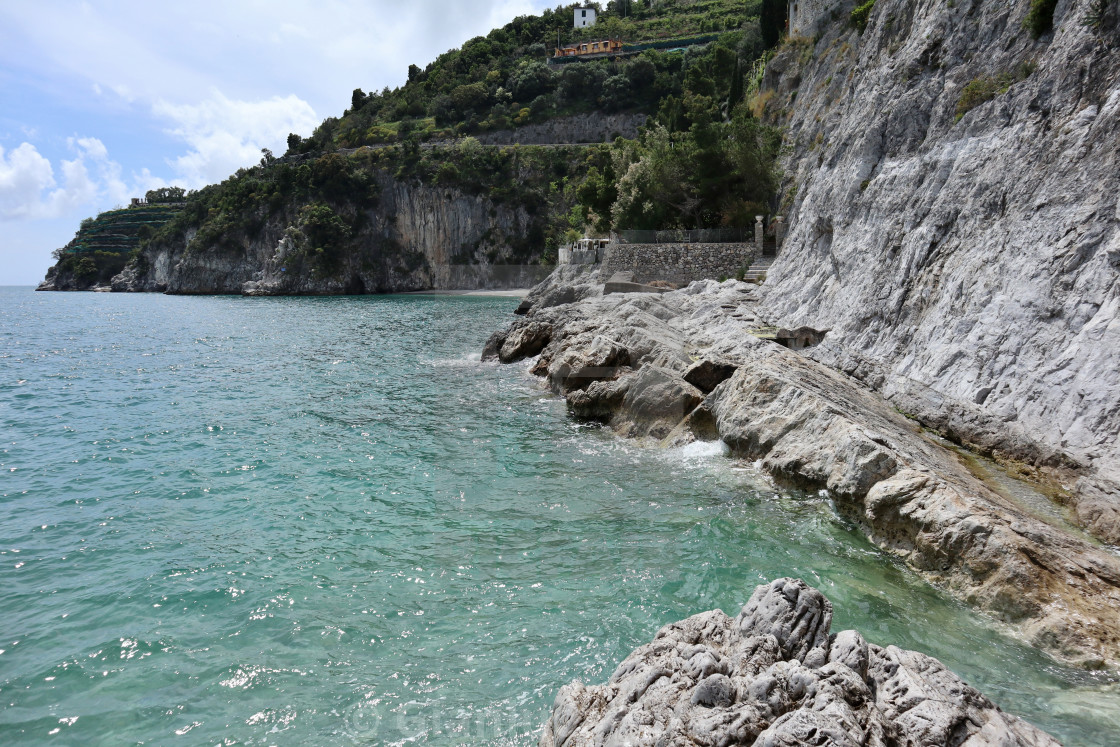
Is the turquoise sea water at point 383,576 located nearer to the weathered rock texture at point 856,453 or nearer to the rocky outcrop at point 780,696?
the weathered rock texture at point 856,453

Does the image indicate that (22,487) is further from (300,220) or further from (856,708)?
(300,220)

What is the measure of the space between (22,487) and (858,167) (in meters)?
25.2

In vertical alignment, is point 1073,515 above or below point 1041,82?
below

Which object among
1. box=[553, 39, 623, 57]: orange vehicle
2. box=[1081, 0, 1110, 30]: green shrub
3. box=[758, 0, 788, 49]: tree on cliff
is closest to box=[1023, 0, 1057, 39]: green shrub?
box=[1081, 0, 1110, 30]: green shrub

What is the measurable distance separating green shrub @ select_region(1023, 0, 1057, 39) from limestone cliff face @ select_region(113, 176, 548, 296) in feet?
253

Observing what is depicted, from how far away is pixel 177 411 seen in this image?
19047 mm

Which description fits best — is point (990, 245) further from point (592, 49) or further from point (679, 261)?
point (592, 49)

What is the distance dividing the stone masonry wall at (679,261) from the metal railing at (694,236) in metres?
0.82

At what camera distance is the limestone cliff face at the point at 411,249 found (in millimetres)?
94625

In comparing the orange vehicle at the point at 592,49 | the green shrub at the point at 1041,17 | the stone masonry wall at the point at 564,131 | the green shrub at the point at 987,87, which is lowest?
the green shrub at the point at 987,87

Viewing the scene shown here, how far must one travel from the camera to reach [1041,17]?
49.7 feet

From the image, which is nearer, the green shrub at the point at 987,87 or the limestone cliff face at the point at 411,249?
the green shrub at the point at 987,87

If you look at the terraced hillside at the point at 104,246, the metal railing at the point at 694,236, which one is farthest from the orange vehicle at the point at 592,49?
the metal railing at the point at 694,236

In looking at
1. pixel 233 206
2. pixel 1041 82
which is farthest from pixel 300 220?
pixel 1041 82
